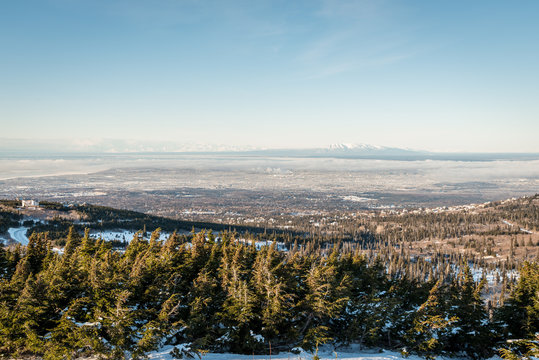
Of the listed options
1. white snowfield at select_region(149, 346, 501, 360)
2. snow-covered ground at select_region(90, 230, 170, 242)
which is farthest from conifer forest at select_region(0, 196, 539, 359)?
snow-covered ground at select_region(90, 230, 170, 242)

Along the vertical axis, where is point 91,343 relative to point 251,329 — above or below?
above

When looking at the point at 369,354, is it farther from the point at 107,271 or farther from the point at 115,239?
the point at 115,239

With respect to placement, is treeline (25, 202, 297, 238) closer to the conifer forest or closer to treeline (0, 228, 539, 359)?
the conifer forest

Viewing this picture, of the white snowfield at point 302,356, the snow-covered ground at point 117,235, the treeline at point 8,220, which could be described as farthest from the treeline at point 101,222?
the white snowfield at point 302,356

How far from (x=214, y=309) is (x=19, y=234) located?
291 ft

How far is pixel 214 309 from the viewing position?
25.7 metres

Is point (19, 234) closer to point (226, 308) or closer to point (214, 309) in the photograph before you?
point (214, 309)

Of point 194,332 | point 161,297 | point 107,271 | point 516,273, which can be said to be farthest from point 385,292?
point 516,273

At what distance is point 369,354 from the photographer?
2645 centimetres

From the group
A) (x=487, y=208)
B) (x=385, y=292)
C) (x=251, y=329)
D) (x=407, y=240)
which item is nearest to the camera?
(x=251, y=329)

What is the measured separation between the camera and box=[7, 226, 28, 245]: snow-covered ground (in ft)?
270

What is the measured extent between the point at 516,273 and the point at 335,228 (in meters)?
85.1

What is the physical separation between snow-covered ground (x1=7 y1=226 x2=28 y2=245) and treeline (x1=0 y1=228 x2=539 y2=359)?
6152cm

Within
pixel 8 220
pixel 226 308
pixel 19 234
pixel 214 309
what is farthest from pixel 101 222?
pixel 226 308
